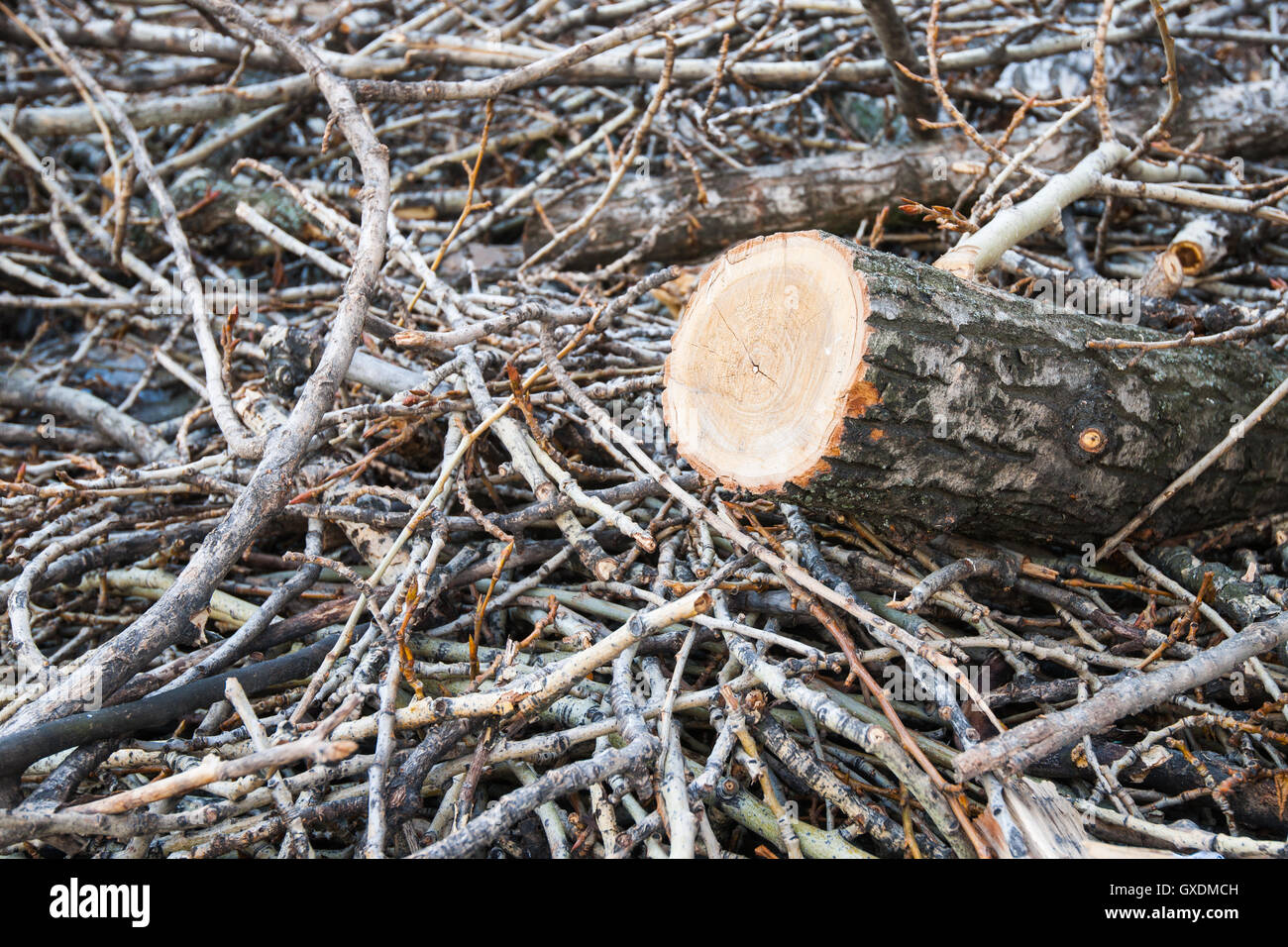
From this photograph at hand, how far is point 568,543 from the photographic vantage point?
2365 mm

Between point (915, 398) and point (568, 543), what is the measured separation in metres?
1.00

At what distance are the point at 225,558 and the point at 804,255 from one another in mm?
1420

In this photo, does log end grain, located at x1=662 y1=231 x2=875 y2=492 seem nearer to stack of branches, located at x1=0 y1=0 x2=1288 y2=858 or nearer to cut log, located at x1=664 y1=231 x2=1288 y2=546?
cut log, located at x1=664 y1=231 x2=1288 y2=546

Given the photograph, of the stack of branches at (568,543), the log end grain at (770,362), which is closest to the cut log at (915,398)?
the log end grain at (770,362)

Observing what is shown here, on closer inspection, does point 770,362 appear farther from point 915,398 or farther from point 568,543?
point 568,543

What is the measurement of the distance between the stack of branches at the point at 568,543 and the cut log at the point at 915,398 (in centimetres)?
17

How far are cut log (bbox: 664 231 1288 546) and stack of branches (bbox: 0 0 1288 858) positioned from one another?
0.17 metres

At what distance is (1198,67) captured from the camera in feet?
13.3

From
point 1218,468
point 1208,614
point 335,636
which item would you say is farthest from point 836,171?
point 335,636

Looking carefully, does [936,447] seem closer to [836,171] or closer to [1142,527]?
[1142,527]

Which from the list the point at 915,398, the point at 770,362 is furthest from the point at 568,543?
the point at 915,398

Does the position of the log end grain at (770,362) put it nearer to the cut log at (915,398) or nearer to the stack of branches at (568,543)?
the cut log at (915,398)

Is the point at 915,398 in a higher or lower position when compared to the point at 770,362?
lower

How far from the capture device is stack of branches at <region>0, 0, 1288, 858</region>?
1.74 m
